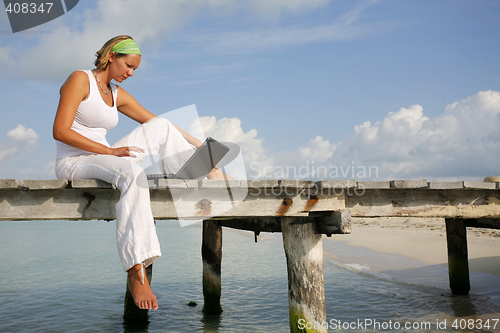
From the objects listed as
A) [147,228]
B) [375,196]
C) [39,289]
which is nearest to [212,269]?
[375,196]

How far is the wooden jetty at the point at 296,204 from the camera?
3615mm

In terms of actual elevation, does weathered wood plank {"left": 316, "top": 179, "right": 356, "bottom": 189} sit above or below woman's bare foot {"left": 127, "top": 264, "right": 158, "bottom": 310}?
above

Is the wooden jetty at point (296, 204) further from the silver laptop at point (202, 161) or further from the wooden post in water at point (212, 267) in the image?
the wooden post in water at point (212, 267)

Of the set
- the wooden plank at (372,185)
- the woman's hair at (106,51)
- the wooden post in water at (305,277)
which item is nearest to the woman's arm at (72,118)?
the woman's hair at (106,51)

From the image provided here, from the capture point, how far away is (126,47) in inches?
135

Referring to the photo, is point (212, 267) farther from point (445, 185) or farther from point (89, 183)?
point (445, 185)

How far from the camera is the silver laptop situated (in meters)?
3.30

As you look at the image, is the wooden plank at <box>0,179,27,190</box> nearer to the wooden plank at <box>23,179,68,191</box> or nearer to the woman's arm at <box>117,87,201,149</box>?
the wooden plank at <box>23,179,68,191</box>

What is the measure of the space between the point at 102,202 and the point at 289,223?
2132 mm

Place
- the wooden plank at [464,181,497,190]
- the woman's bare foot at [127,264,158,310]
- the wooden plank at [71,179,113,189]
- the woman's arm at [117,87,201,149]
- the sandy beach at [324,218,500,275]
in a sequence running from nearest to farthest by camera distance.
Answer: the woman's bare foot at [127,264,158,310], the wooden plank at [71,179,113,189], the woman's arm at [117,87,201,149], the wooden plank at [464,181,497,190], the sandy beach at [324,218,500,275]

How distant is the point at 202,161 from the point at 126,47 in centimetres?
128

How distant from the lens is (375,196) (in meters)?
4.54

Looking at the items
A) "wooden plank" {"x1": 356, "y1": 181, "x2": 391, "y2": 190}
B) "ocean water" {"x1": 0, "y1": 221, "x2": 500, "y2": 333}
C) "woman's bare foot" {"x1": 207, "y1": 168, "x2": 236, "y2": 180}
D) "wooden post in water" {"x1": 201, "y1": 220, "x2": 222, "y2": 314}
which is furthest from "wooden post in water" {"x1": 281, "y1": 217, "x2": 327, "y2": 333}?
"wooden post in water" {"x1": 201, "y1": 220, "x2": 222, "y2": 314}

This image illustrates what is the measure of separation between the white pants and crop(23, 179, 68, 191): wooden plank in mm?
141
